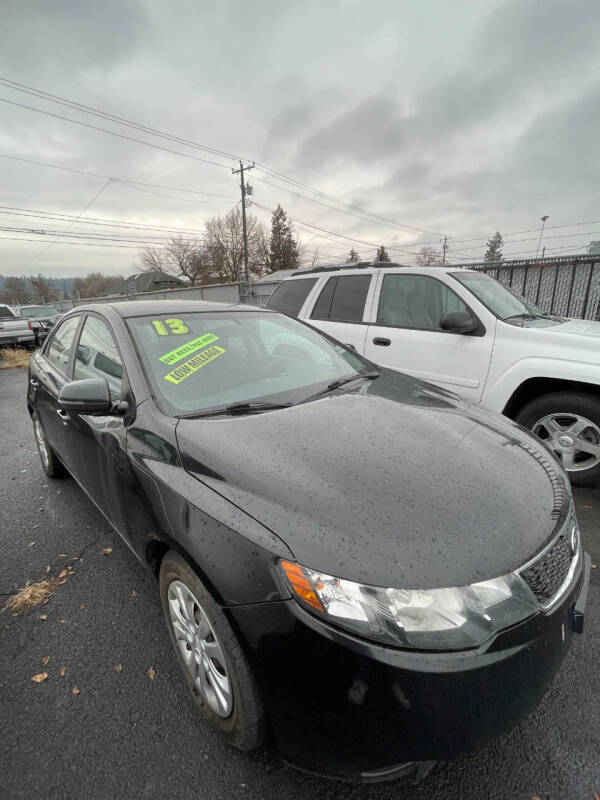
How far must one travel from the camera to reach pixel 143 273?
185 feet

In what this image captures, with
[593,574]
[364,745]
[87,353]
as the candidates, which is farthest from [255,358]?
[593,574]

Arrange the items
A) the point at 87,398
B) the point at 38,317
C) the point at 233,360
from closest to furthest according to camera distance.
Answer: the point at 87,398 < the point at 233,360 < the point at 38,317

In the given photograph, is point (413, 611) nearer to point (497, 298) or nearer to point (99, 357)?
point (99, 357)

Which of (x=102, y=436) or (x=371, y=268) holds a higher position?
(x=371, y=268)

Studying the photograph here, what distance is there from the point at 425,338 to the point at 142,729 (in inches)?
143

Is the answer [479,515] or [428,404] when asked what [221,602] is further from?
Result: [428,404]

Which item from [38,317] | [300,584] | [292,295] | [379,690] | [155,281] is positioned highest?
[155,281]

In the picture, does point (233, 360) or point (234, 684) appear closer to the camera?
point (234, 684)

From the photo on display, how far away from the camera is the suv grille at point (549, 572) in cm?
122

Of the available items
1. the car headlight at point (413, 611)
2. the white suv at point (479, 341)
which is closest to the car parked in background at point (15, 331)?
the white suv at point (479, 341)

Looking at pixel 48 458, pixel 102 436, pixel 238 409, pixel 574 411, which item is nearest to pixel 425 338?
pixel 574 411

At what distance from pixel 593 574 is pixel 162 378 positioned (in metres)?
2.73

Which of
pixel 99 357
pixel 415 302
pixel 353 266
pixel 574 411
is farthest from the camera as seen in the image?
pixel 353 266

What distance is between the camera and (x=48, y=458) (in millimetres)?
3652
